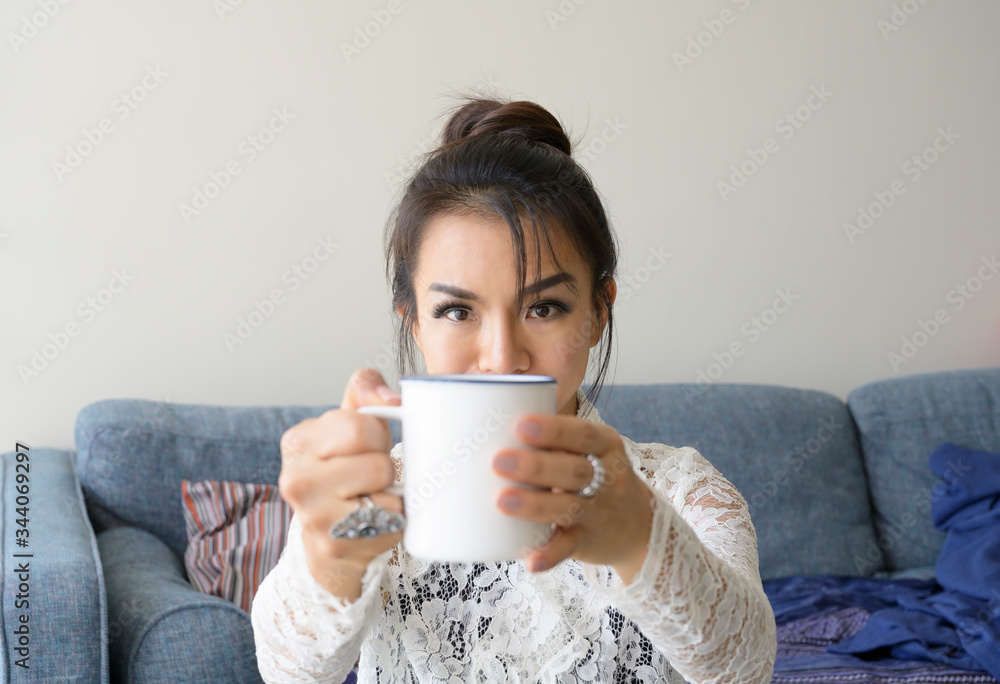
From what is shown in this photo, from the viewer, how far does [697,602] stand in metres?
0.66

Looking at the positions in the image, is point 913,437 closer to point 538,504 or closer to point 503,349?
point 503,349

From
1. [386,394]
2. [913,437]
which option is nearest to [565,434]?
[386,394]

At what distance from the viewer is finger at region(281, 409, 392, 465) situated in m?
0.56

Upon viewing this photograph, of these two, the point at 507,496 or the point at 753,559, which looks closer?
the point at 507,496

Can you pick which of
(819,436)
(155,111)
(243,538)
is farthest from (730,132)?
(243,538)

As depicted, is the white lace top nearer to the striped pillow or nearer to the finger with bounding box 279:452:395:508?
the finger with bounding box 279:452:395:508

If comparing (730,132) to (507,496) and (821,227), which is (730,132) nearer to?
(821,227)

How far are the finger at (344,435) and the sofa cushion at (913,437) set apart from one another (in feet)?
6.99

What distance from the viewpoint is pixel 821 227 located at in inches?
101

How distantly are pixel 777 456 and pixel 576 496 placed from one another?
181 cm

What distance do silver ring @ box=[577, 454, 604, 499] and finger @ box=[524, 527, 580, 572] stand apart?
32mm

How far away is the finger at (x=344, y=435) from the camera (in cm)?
56

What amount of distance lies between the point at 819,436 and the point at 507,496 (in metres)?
2.00

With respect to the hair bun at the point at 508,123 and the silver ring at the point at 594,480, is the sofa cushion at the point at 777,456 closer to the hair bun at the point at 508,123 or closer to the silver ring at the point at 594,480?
the hair bun at the point at 508,123
